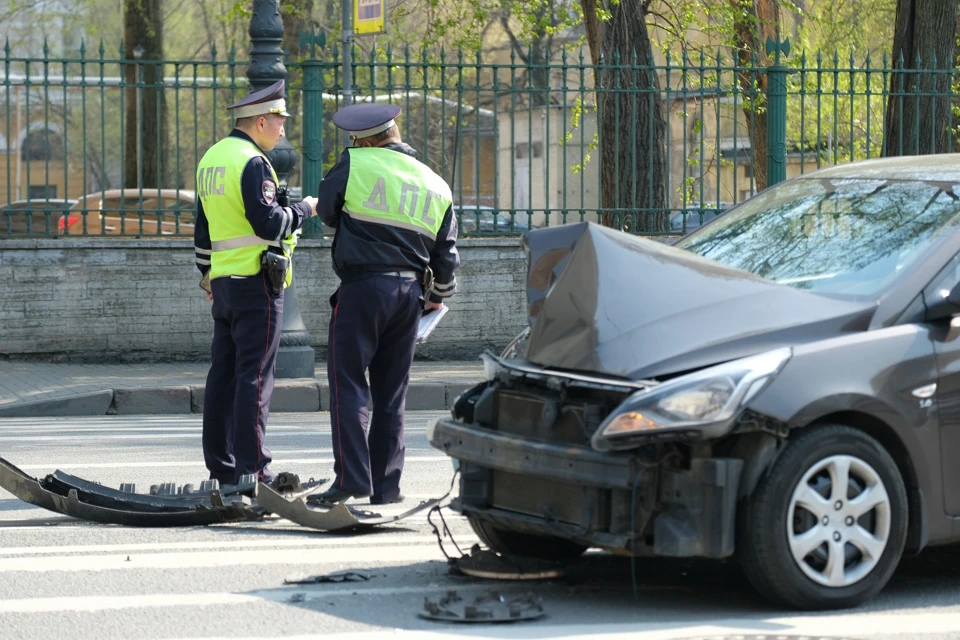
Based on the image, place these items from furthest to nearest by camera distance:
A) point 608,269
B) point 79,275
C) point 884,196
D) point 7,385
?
point 79,275 < point 7,385 < point 884,196 < point 608,269

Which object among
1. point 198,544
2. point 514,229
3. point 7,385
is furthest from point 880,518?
point 514,229

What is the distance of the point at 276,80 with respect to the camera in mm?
12250

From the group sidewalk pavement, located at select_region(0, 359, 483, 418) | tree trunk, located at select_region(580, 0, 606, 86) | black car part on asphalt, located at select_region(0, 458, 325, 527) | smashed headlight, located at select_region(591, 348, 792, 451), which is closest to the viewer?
smashed headlight, located at select_region(591, 348, 792, 451)

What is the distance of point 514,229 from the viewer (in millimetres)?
14805

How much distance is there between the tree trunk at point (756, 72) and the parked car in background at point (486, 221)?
2.57 meters

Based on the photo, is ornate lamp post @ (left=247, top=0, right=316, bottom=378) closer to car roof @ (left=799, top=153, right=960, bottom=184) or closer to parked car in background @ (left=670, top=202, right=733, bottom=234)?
parked car in background @ (left=670, top=202, right=733, bottom=234)

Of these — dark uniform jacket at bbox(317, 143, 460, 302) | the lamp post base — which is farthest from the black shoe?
the lamp post base

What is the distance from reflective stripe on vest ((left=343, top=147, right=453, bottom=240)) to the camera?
690 cm

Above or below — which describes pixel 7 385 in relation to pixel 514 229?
below

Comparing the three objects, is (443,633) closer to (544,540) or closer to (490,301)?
(544,540)

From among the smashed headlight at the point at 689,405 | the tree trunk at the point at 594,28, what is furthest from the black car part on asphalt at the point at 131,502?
the tree trunk at the point at 594,28

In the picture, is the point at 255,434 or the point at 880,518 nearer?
the point at 880,518

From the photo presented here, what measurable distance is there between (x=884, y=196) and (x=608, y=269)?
4.00 feet

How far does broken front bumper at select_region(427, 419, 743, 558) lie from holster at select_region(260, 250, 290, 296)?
2073mm
